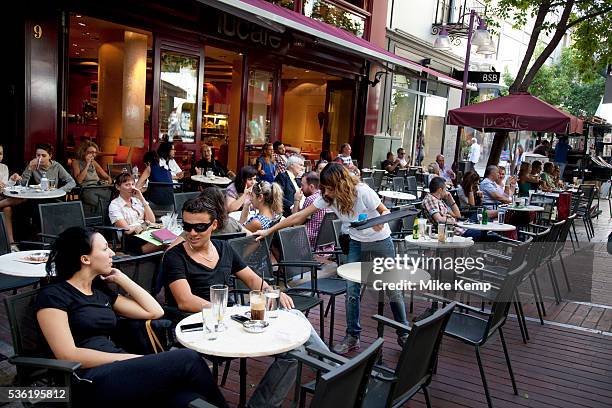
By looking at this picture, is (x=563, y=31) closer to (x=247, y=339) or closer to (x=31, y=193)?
(x=31, y=193)

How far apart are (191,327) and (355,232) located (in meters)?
2.22

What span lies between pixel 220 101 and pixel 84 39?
224 inches

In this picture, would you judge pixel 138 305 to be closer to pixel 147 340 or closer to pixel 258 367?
pixel 147 340

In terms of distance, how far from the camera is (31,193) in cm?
675

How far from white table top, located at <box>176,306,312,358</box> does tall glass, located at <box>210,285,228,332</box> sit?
4cm

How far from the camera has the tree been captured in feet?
40.3

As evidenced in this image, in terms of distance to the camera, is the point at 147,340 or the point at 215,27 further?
the point at 215,27

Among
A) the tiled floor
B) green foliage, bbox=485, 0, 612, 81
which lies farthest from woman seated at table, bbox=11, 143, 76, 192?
green foliage, bbox=485, 0, 612, 81

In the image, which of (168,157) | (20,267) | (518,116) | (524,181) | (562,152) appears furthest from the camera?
(562,152)

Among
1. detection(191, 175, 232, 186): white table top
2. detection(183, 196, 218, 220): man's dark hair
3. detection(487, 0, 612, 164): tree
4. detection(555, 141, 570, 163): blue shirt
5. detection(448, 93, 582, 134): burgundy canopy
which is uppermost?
detection(487, 0, 612, 164): tree

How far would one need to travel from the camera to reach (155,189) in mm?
8070

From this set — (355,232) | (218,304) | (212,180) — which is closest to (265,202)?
(355,232)

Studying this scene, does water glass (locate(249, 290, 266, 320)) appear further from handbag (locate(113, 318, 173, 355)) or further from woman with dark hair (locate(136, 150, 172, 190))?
woman with dark hair (locate(136, 150, 172, 190))

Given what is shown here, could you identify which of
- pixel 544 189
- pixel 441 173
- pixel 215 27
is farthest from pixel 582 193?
pixel 215 27
